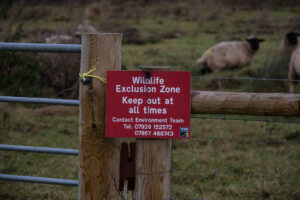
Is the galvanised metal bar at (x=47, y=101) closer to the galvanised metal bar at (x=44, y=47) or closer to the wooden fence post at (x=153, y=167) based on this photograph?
the galvanised metal bar at (x=44, y=47)

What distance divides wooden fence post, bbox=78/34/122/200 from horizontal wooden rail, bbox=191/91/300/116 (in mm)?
496

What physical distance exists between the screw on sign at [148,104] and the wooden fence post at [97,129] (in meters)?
0.10

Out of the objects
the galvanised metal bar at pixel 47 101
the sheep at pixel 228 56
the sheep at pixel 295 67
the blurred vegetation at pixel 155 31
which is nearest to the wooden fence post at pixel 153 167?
the galvanised metal bar at pixel 47 101

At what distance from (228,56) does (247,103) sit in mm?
8160

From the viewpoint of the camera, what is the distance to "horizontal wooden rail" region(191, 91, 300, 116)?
2.19 m

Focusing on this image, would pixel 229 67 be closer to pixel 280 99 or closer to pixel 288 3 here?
pixel 280 99

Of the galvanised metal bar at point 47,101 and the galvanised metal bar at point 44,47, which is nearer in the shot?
the galvanised metal bar at point 44,47

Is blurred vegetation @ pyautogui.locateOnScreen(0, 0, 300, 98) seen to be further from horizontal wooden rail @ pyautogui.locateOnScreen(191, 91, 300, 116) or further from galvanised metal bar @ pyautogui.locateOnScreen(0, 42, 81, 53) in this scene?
horizontal wooden rail @ pyautogui.locateOnScreen(191, 91, 300, 116)

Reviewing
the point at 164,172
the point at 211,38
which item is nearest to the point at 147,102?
the point at 164,172

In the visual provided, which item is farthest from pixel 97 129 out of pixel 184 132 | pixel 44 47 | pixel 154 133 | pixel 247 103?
pixel 247 103

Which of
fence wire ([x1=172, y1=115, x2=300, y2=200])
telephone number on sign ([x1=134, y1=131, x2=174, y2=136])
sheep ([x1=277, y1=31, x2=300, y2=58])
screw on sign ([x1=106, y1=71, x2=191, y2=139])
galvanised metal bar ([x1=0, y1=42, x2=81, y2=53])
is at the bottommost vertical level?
fence wire ([x1=172, y1=115, x2=300, y2=200])

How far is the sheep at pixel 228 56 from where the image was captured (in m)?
9.95

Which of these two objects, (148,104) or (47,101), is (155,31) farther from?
(148,104)

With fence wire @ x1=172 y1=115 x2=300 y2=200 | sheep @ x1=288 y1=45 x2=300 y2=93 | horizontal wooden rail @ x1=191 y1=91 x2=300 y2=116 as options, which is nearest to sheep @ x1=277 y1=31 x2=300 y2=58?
sheep @ x1=288 y1=45 x2=300 y2=93
